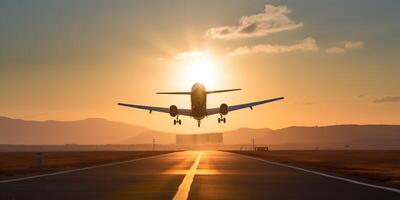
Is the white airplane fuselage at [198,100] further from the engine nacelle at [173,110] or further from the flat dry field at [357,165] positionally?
the flat dry field at [357,165]

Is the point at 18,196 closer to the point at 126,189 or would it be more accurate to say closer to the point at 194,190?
the point at 126,189

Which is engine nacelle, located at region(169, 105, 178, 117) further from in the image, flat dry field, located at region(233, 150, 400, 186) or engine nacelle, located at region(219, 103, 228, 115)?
flat dry field, located at region(233, 150, 400, 186)

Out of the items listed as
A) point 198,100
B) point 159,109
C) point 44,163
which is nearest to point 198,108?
point 198,100

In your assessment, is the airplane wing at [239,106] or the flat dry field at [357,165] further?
the airplane wing at [239,106]

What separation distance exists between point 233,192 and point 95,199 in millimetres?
4991

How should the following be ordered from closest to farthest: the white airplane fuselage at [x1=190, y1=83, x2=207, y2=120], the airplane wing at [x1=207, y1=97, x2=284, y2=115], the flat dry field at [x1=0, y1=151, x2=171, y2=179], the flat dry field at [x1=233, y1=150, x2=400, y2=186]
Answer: the flat dry field at [x1=233, y1=150, x2=400, y2=186]
the flat dry field at [x1=0, y1=151, x2=171, y2=179]
the white airplane fuselage at [x1=190, y1=83, x2=207, y2=120]
the airplane wing at [x1=207, y1=97, x2=284, y2=115]

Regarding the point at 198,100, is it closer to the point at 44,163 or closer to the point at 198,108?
the point at 198,108

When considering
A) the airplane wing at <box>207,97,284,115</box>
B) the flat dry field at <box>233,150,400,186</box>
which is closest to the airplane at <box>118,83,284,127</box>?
the airplane wing at <box>207,97,284,115</box>

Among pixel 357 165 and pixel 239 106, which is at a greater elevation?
pixel 239 106

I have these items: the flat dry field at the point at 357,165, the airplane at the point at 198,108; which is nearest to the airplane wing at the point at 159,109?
the airplane at the point at 198,108

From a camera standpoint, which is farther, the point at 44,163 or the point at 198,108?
the point at 198,108

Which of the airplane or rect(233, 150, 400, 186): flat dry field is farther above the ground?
the airplane

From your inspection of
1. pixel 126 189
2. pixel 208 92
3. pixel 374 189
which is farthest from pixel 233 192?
pixel 208 92

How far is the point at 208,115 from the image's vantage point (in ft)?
290
